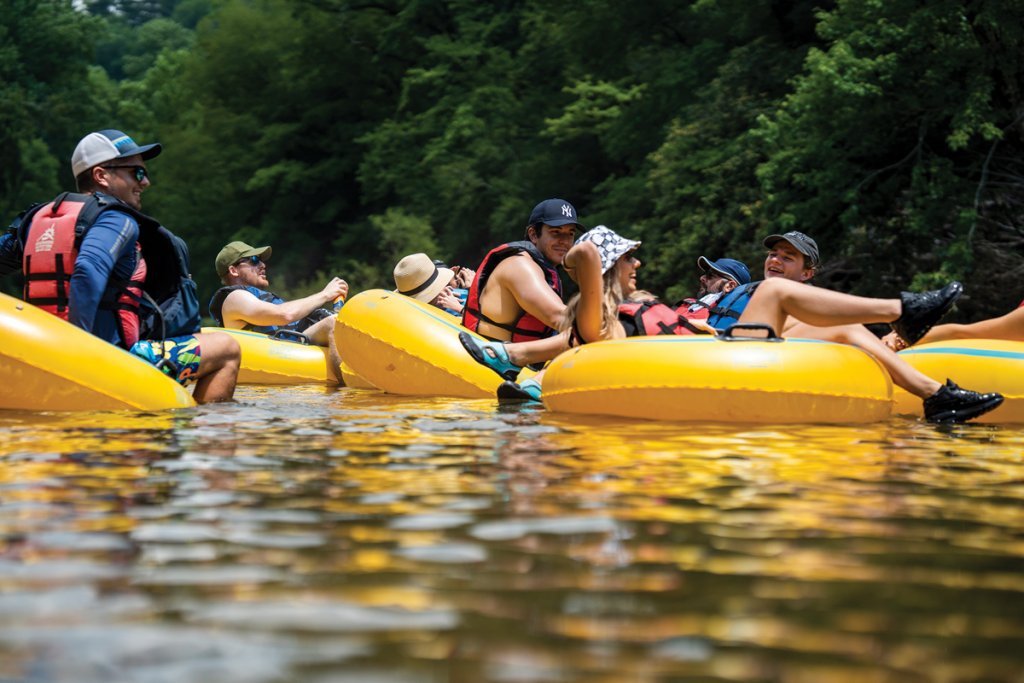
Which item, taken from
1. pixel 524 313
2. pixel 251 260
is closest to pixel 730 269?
pixel 524 313

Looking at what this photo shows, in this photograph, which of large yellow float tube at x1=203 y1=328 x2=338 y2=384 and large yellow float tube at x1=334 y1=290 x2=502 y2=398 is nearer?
large yellow float tube at x1=334 y1=290 x2=502 y2=398

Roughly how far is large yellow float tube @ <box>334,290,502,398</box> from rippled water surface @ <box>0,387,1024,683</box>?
9.65 ft

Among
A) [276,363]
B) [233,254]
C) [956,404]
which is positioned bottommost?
[276,363]

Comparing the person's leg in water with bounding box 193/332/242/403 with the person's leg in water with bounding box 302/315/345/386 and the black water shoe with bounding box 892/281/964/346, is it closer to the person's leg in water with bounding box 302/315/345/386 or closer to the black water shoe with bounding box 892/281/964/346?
the person's leg in water with bounding box 302/315/345/386

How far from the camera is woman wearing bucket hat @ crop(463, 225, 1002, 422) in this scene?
20.7ft

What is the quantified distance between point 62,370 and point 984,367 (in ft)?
14.1

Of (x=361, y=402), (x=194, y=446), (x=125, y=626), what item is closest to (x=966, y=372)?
(x=361, y=402)

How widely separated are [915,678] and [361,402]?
19.5 ft

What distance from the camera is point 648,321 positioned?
736 cm

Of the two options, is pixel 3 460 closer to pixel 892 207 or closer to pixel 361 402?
pixel 361 402

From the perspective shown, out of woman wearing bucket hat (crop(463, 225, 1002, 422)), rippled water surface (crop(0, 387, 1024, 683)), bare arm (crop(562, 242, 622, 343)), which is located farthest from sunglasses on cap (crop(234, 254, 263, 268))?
rippled water surface (crop(0, 387, 1024, 683))

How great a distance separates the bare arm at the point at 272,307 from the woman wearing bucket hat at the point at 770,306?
2.82 m

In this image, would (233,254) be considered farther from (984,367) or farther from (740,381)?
(984,367)

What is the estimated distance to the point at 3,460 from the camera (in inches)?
186
